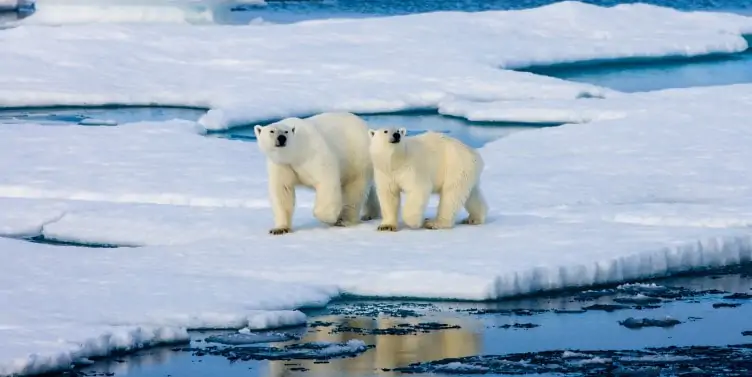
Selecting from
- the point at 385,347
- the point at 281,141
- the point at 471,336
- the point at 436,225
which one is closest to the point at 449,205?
the point at 436,225

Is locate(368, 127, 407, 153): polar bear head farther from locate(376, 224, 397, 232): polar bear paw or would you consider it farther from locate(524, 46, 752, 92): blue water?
locate(524, 46, 752, 92): blue water

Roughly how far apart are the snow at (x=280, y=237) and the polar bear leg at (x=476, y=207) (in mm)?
124

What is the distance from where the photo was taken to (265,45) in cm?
1795

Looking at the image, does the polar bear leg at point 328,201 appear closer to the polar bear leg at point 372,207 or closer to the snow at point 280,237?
the snow at point 280,237

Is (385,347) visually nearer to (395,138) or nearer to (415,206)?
(395,138)

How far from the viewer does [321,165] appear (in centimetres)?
762

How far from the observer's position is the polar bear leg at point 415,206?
7613mm

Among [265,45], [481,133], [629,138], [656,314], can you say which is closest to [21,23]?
[265,45]

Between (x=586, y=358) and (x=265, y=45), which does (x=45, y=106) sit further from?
(x=586, y=358)

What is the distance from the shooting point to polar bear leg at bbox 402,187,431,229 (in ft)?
25.0

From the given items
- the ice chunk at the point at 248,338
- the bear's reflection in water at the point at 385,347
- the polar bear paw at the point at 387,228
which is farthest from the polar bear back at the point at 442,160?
the ice chunk at the point at 248,338

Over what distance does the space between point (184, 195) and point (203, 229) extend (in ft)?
4.31

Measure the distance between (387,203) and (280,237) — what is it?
594 millimetres

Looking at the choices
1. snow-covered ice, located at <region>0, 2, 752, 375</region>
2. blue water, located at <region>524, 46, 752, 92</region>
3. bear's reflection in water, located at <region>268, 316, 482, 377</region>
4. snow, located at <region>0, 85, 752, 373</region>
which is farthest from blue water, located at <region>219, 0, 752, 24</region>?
bear's reflection in water, located at <region>268, 316, 482, 377</region>
